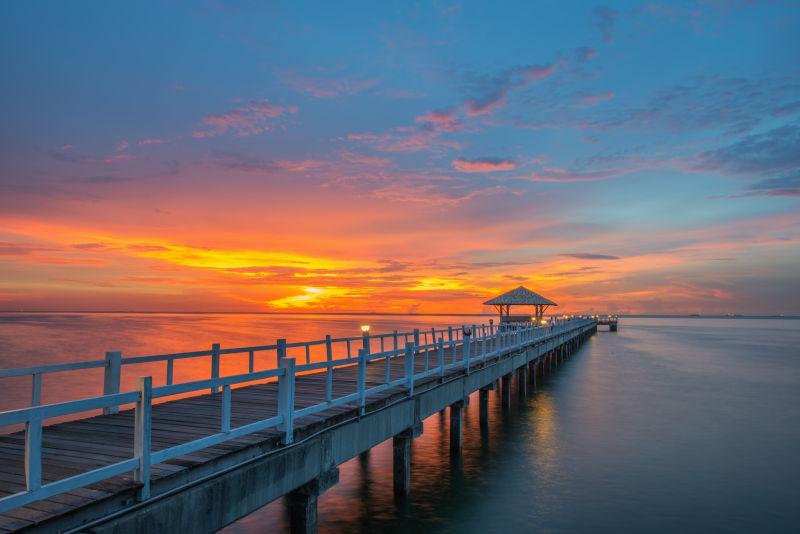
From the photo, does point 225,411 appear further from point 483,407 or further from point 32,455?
point 483,407

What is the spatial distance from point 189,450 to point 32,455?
1.91 meters

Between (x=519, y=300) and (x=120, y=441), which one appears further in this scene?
(x=519, y=300)

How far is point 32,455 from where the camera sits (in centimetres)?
531

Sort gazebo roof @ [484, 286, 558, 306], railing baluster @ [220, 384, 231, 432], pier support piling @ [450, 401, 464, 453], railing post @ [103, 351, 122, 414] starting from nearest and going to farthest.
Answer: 1. railing baluster @ [220, 384, 231, 432]
2. railing post @ [103, 351, 122, 414]
3. pier support piling @ [450, 401, 464, 453]
4. gazebo roof @ [484, 286, 558, 306]

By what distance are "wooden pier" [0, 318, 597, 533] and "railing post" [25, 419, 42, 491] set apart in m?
0.01

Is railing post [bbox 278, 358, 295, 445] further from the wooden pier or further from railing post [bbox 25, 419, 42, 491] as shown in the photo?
railing post [bbox 25, 419, 42, 491]

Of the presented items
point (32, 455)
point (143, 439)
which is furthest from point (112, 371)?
point (32, 455)

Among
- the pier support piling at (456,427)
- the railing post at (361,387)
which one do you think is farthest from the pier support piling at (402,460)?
the pier support piling at (456,427)

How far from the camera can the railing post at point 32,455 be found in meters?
5.26

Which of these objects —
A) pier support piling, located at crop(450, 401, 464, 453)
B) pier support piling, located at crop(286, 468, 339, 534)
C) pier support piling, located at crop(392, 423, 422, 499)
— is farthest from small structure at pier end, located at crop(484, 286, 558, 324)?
pier support piling, located at crop(286, 468, 339, 534)

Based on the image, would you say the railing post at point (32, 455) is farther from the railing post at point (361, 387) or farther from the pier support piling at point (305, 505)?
the railing post at point (361, 387)

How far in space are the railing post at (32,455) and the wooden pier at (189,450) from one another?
0.01 m

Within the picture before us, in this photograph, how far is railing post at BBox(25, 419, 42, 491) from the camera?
526 centimetres

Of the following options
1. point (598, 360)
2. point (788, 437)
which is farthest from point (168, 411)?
point (598, 360)
